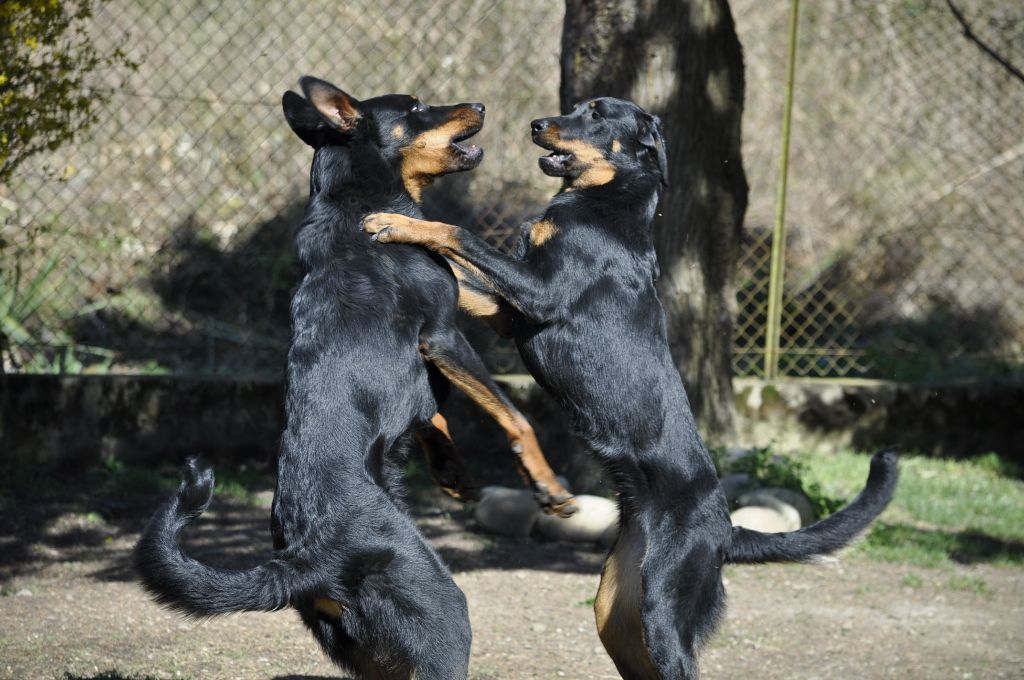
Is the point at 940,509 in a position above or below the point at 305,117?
below

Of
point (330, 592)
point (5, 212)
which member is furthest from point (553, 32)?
point (330, 592)

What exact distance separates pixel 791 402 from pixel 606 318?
5.05 metres

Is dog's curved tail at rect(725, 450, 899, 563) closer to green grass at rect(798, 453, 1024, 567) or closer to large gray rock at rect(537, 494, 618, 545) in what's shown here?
green grass at rect(798, 453, 1024, 567)

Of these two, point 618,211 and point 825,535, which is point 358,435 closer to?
point 618,211

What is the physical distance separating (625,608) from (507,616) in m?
1.77

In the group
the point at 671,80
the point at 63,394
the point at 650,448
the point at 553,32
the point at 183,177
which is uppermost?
the point at 553,32

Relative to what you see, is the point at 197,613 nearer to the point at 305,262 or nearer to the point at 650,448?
the point at 305,262

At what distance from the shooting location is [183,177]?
26.7 feet

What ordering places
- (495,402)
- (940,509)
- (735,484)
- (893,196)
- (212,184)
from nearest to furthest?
(495,402) < (735,484) < (940,509) < (212,184) < (893,196)

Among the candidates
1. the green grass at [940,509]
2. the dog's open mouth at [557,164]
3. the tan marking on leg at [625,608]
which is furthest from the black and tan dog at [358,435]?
the green grass at [940,509]

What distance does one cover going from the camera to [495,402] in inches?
136

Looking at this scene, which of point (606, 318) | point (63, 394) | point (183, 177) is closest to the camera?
point (606, 318)

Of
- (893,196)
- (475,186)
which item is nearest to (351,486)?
(475,186)

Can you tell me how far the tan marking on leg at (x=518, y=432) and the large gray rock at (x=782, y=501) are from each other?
304cm
